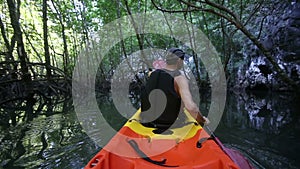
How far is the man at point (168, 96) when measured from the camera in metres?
2.54

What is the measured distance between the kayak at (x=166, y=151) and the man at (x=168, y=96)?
0.41 ft

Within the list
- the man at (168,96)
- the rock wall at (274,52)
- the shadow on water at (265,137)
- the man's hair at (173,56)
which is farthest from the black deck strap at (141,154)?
the rock wall at (274,52)

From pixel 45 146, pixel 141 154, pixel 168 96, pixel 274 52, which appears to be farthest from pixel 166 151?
pixel 274 52

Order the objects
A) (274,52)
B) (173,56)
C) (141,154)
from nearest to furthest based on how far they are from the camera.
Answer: (141,154) → (173,56) → (274,52)

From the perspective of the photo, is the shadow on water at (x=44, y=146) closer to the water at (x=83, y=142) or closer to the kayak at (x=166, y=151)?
the water at (x=83, y=142)

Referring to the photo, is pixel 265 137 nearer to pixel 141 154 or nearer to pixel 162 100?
pixel 162 100

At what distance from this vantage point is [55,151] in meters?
3.47

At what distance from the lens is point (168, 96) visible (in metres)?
2.56


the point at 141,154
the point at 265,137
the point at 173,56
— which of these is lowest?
the point at 265,137

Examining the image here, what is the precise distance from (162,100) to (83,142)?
1955 millimetres

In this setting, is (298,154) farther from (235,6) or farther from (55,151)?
(235,6)

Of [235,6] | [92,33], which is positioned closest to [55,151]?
[235,6]

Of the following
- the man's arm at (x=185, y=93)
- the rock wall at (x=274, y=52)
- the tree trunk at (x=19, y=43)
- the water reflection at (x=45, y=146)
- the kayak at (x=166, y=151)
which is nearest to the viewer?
the kayak at (x=166, y=151)

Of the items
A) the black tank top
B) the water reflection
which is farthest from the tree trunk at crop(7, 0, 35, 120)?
the black tank top
